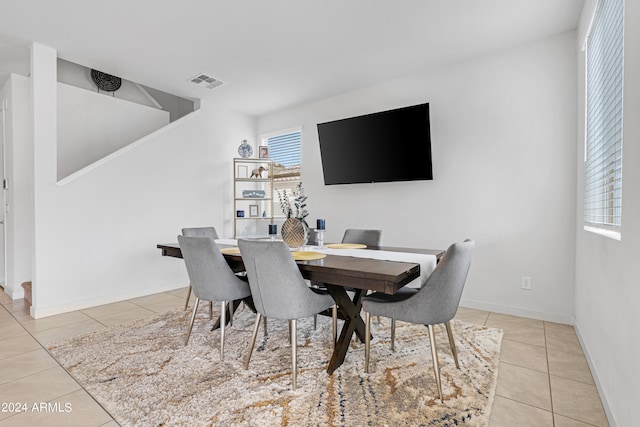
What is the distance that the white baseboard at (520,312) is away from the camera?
294 centimetres

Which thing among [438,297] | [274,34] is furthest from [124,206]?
[438,297]

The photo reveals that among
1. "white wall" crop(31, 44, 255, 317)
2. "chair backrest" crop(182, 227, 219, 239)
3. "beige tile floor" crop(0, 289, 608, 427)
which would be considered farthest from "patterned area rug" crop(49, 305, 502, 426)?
"white wall" crop(31, 44, 255, 317)

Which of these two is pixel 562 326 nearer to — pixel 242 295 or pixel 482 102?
pixel 482 102

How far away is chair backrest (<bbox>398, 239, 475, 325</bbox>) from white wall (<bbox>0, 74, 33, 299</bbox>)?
4.26 meters

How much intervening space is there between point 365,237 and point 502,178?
4.71ft

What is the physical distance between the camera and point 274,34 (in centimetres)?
294

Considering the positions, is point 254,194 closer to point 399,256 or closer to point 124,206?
point 124,206

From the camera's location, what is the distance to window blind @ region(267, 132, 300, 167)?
4941 millimetres

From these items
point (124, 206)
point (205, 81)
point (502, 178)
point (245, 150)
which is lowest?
point (124, 206)

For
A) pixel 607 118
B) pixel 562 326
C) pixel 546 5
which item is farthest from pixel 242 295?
pixel 546 5

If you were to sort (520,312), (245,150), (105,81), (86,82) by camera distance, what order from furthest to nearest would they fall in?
1. (245,150)
2. (105,81)
3. (86,82)
4. (520,312)

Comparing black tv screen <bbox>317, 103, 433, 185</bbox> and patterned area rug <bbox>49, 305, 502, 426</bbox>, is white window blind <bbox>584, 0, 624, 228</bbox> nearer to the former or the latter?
patterned area rug <bbox>49, 305, 502, 426</bbox>

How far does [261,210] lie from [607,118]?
4289mm

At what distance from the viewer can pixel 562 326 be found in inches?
113
